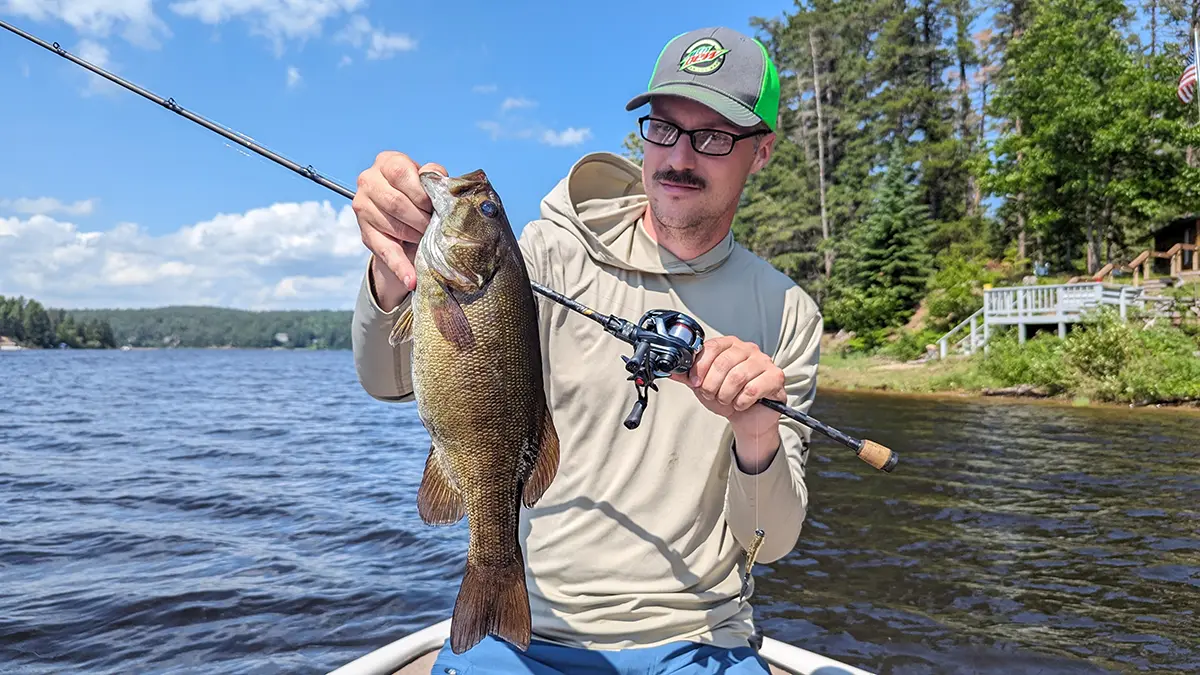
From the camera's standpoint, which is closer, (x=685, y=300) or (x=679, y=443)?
(x=679, y=443)

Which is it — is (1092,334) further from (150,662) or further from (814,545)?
(150,662)

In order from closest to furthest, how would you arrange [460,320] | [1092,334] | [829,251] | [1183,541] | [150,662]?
[460,320]
[150,662]
[1183,541]
[1092,334]
[829,251]

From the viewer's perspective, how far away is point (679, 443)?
9.70 ft

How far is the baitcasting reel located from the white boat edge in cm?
232

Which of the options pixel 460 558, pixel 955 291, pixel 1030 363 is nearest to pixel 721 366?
pixel 460 558

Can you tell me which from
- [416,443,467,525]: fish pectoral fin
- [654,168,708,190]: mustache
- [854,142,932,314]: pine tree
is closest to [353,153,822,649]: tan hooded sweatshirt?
[654,168,708,190]: mustache

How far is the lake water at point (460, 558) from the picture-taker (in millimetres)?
7062

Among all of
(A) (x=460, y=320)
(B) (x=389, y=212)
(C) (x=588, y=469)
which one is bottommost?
(C) (x=588, y=469)

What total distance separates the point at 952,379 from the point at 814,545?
20.5 meters

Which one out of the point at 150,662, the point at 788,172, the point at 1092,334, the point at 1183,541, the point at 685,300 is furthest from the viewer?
the point at 788,172

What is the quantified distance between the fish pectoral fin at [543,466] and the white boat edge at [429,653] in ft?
7.18

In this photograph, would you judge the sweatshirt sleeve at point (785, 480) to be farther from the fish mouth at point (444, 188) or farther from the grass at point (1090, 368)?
the grass at point (1090, 368)

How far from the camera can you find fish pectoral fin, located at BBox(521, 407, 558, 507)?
95.1 inches

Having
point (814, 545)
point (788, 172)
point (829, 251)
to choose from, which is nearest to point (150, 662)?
point (814, 545)
